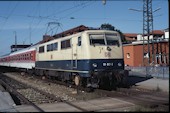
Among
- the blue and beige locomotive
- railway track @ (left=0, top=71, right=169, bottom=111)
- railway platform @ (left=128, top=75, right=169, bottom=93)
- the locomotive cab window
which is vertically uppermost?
the locomotive cab window

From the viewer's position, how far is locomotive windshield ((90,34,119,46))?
17.0 meters

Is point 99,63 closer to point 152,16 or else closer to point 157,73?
point 157,73

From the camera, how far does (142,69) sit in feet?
96.3

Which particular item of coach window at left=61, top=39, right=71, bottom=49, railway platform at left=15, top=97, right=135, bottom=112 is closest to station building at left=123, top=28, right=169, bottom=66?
coach window at left=61, top=39, right=71, bottom=49

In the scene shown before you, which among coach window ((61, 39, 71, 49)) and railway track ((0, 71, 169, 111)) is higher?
coach window ((61, 39, 71, 49))

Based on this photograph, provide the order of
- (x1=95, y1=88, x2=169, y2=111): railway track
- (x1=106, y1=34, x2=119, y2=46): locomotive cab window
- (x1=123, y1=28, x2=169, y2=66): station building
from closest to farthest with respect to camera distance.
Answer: (x1=95, y1=88, x2=169, y2=111): railway track → (x1=106, y1=34, x2=119, y2=46): locomotive cab window → (x1=123, y1=28, x2=169, y2=66): station building

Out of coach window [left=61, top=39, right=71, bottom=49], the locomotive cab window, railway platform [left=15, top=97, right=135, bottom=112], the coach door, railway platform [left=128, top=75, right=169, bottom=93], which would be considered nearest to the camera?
railway platform [left=15, top=97, right=135, bottom=112]

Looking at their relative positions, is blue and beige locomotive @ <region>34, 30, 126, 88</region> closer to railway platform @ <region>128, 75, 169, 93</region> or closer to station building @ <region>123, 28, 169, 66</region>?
railway platform @ <region>128, 75, 169, 93</region>

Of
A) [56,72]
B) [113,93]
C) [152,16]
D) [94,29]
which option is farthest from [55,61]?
[152,16]

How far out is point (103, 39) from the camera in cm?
1717

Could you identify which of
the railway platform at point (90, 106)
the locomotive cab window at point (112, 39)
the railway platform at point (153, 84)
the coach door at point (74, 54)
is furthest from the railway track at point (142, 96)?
the coach door at point (74, 54)

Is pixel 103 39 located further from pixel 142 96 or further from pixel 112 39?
pixel 142 96

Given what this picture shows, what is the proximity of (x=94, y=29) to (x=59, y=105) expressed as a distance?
256 inches

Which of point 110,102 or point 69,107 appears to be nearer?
point 69,107
